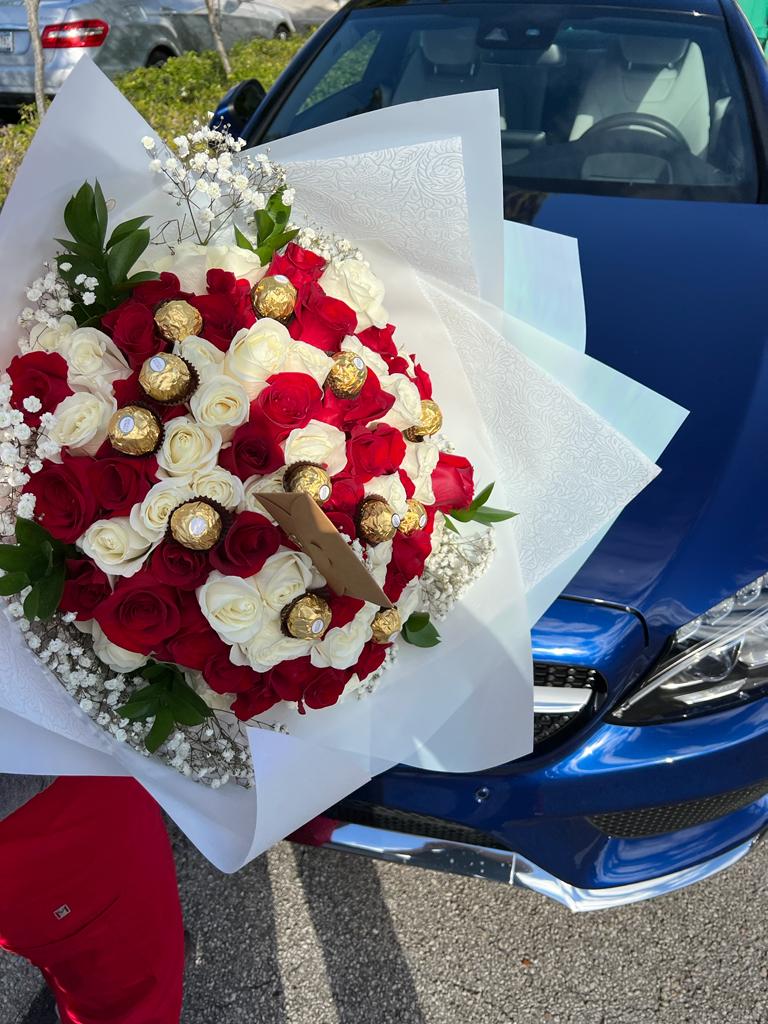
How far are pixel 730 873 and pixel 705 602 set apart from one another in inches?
35.7

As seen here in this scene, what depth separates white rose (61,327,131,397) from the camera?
0.97 m

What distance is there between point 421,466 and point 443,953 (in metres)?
1.32

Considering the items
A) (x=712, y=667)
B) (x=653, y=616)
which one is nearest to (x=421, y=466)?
(x=653, y=616)

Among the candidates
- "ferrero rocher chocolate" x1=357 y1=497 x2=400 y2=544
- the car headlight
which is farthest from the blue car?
"ferrero rocher chocolate" x1=357 y1=497 x2=400 y2=544

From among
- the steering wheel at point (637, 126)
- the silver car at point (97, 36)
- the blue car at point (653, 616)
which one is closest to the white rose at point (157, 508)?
the blue car at point (653, 616)

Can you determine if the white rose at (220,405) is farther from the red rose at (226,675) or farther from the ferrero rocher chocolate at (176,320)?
the red rose at (226,675)

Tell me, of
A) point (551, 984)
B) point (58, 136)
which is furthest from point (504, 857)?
point (58, 136)

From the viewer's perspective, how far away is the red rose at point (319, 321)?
1.05 m

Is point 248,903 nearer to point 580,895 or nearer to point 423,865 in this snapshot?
point 423,865

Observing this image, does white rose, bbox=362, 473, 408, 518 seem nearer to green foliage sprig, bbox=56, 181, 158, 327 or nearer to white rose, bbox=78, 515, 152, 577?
white rose, bbox=78, 515, 152, 577

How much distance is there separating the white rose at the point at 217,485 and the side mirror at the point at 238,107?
2.23 metres

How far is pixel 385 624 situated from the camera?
1.07 meters

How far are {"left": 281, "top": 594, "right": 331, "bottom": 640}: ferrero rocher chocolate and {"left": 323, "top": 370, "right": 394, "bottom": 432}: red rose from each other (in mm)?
213

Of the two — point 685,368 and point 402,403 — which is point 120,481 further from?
point 685,368
